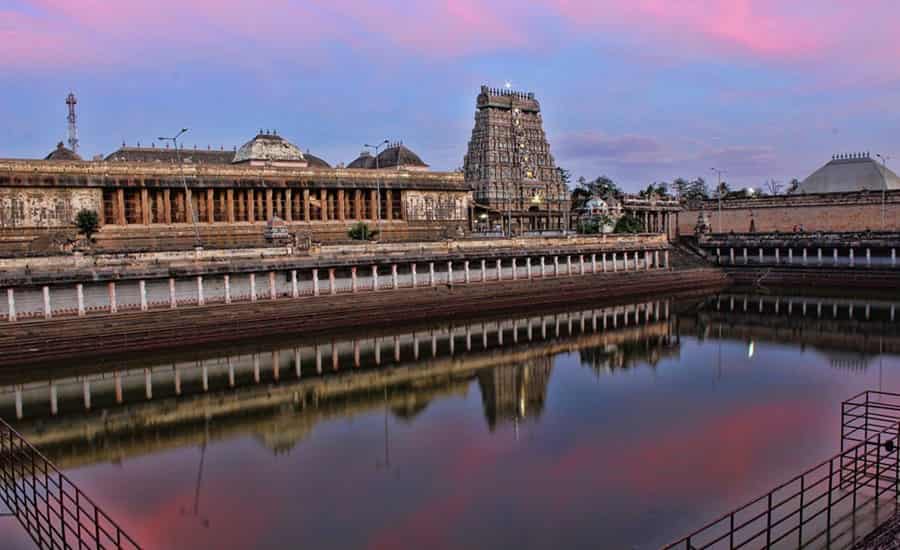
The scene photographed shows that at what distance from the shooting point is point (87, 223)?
1863 inches

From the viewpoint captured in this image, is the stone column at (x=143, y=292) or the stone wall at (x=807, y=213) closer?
the stone column at (x=143, y=292)

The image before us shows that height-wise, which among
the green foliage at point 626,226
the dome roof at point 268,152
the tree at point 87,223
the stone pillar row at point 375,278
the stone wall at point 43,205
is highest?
the dome roof at point 268,152

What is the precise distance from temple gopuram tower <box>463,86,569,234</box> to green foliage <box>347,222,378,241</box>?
33727 millimetres

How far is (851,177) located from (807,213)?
1444 cm

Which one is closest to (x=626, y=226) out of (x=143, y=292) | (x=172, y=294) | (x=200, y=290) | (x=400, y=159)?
(x=400, y=159)

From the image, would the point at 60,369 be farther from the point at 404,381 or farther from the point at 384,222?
the point at 384,222

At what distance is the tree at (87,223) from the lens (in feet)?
155

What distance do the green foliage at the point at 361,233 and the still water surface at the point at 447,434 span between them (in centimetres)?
1810

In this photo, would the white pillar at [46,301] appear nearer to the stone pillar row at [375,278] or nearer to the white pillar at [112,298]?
the stone pillar row at [375,278]

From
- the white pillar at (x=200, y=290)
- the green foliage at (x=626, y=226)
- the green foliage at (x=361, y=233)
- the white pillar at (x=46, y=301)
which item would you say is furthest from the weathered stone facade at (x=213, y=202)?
the green foliage at (x=626, y=226)

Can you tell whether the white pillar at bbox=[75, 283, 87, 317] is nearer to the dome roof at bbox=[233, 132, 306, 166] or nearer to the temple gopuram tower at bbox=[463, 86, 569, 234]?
the dome roof at bbox=[233, 132, 306, 166]

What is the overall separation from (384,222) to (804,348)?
118 ft

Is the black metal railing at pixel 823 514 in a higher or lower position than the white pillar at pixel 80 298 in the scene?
lower

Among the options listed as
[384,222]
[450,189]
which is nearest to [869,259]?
[450,189]
